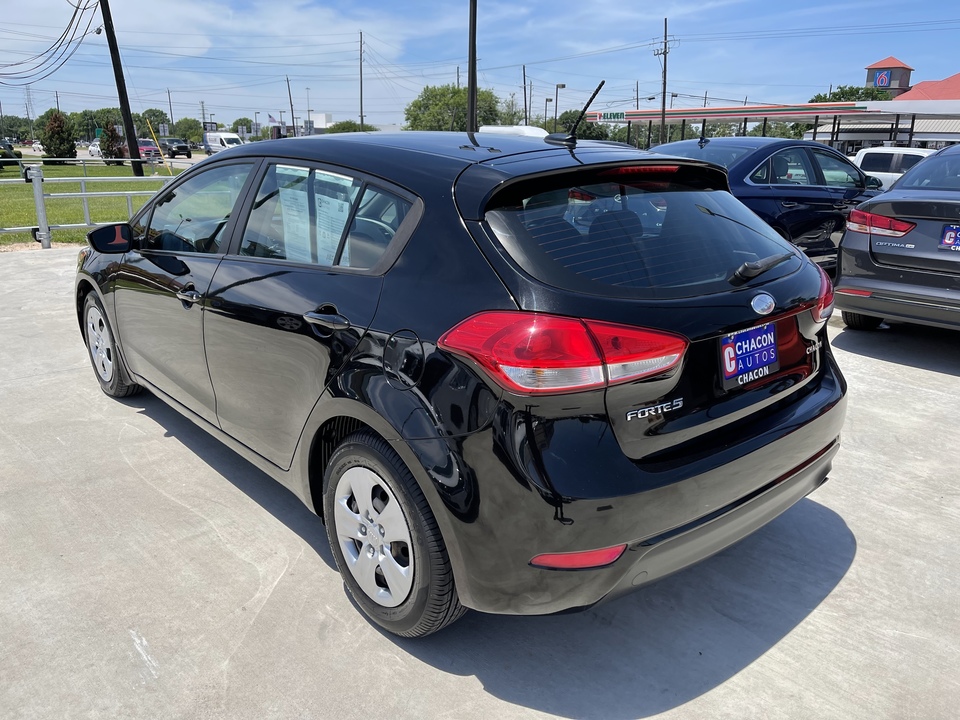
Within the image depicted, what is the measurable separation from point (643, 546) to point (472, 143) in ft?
5.39

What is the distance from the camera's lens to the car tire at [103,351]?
4.63 metres

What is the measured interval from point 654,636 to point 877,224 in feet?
14.5

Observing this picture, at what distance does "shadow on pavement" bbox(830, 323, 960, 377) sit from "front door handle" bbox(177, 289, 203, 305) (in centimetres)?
511

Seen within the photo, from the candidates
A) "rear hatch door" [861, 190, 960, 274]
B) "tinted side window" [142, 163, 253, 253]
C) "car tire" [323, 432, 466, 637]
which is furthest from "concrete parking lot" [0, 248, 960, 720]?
"rear hatch door" [861, 190, 960, 274]

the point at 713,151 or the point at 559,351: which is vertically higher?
the point at 713,151

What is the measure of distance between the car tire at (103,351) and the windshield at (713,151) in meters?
5.71

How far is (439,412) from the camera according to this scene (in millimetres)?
2170

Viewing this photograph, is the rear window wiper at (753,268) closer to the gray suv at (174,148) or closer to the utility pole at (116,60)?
the utility pole at (116,60)

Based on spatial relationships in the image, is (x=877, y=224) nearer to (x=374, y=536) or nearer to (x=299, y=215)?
(x=299, y=215)

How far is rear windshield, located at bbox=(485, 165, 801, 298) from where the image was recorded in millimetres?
2209

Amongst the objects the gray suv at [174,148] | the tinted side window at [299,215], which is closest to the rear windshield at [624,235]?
the tinted side window at [299,215]

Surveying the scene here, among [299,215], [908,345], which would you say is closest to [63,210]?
[299,215]

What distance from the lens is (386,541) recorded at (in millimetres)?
2471

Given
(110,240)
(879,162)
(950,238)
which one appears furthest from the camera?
(879,162)
